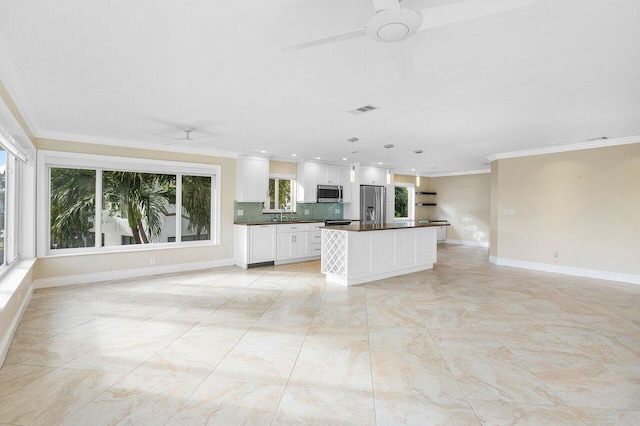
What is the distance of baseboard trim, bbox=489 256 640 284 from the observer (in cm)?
511

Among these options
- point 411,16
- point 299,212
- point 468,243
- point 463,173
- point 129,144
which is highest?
point 463,173

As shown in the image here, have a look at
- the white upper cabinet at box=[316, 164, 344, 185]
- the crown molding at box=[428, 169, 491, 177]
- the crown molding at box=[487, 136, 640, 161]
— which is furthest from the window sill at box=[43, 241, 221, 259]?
the crown molding at box=[428, 169, 491, 177]

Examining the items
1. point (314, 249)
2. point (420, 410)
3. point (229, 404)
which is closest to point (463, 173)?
point (314, 249)

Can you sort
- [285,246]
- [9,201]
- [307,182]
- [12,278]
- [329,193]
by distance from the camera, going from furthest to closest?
1. [329,193]
2. [307,182]
3. [285,246]
4. [9,201]
5. [12,278]

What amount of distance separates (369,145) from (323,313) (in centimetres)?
323

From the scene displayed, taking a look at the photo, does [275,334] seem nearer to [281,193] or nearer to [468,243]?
[281,193]

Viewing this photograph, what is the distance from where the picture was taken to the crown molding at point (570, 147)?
5.04 m

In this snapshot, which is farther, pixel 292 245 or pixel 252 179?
pixel 292 245

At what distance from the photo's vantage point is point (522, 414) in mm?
1870

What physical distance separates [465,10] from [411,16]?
24cm

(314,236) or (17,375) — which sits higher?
(314,236)

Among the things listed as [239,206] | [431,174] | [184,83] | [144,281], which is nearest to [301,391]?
[184,83]

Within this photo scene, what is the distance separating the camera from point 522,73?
8.52ft

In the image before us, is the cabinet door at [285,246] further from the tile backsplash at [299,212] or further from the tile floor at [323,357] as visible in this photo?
the tile floor at [323,357]
